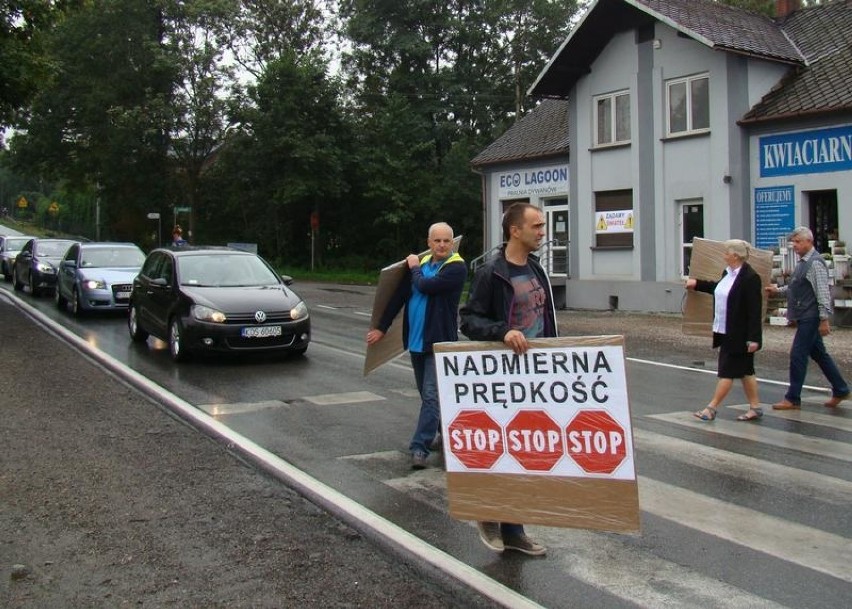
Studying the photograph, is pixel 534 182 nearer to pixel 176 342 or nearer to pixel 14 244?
pixel 176 342

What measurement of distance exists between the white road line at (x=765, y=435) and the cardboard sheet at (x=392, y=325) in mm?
2730

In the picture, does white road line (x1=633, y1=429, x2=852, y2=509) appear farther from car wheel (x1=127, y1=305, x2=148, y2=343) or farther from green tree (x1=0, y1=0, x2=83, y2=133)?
green tree (x1=0, y1=0, x2=83, y2=133)

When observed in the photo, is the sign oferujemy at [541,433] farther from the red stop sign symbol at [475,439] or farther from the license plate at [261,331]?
the license plate at [261,331]

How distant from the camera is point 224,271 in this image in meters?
12.8

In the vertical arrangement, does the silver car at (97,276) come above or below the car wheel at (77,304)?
above

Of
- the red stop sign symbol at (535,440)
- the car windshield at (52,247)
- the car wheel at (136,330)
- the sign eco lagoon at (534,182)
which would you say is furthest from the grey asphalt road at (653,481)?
the sign eco lagoon at (534,182)

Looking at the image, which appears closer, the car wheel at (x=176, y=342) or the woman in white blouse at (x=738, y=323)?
the woman in white blouse at (x=738, y=323)

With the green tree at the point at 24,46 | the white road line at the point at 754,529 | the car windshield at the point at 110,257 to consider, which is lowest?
the white road line at the point at 754,529

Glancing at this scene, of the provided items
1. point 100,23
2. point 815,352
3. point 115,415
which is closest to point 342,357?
point 115,415

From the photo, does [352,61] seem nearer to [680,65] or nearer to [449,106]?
[449,106]

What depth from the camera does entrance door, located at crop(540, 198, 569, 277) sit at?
26.5m

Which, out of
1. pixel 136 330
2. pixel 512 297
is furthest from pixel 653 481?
pixel 136 330

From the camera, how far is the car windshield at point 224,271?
1248 cm

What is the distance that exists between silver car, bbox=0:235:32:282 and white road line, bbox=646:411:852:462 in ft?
92.3
